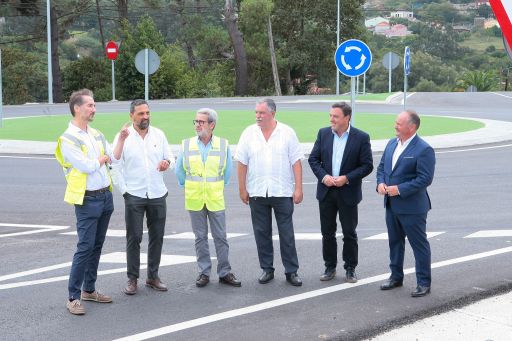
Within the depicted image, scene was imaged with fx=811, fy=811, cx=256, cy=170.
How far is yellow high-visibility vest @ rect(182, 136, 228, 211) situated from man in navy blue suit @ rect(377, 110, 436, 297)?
1522 mm

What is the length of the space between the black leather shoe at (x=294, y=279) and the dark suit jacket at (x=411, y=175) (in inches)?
43.9

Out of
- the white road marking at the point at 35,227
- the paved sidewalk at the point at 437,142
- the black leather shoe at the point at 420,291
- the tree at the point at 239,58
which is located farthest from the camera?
the tree at the point at 239,58

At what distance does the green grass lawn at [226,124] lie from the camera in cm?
2322

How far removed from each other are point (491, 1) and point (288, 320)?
10.6 ft

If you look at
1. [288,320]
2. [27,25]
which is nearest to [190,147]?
[288,320]

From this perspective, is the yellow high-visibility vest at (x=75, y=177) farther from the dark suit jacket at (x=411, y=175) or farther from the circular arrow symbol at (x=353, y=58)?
the circular arrow symbol at (x=353, y=58)

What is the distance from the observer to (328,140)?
7.87 m

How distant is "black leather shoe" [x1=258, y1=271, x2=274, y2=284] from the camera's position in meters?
7.75

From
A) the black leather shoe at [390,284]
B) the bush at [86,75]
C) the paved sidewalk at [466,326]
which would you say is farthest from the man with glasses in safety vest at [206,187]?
the bush at [86,75]

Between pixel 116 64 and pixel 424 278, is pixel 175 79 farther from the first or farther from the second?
pixel 424 278

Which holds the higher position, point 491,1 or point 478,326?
point 491,1

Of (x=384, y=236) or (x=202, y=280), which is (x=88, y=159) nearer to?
(x=202, y=280)

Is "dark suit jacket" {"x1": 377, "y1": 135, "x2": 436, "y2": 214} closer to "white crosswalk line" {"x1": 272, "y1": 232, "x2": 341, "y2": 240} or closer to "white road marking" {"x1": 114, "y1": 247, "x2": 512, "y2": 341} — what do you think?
"white road marking" {"x1": 114, "y1": 247, "x2": 512, "y2": 341}

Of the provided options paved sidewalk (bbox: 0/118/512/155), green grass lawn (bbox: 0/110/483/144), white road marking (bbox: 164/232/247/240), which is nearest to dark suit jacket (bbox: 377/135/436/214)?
white road marking (bbox: 164/232/247/240)
